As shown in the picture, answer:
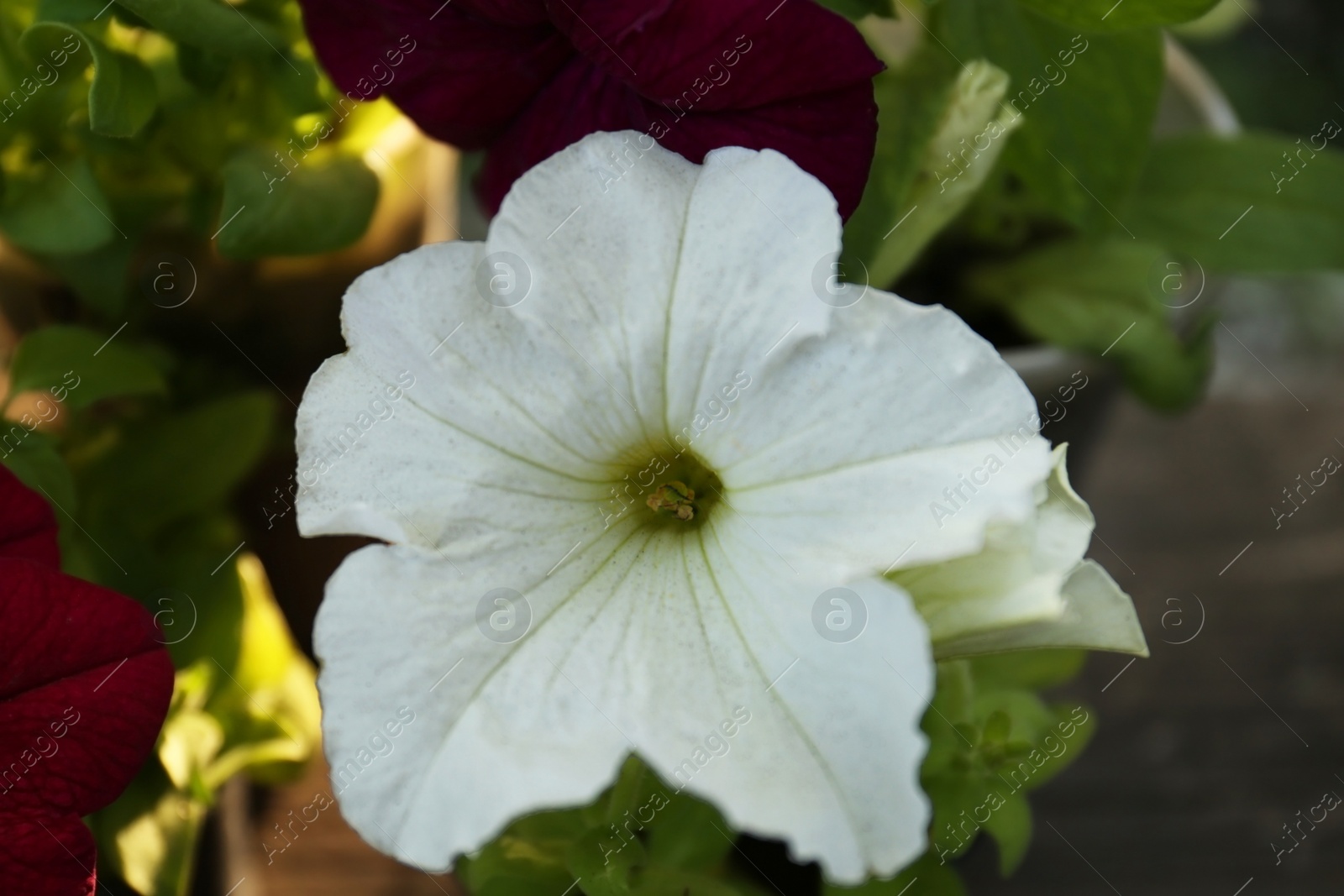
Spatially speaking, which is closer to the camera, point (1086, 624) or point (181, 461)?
point (1086, 624)

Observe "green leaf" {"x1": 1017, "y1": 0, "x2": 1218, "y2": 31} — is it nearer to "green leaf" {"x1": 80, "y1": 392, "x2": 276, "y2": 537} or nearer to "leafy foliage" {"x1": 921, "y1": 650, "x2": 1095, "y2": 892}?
"leafy foliage" {"x1": 921, "y1": 650, "x2": 1095, "y2": 892}

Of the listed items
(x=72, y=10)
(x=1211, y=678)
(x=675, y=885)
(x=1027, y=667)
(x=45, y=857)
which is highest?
(x=72, y=10)

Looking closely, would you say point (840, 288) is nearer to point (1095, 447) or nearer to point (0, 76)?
point (0, 76)

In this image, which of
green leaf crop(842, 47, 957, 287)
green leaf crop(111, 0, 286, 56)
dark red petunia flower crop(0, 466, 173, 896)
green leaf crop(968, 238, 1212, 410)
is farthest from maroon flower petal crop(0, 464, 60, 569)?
green leaf crop(968, 238, 1212, 410)

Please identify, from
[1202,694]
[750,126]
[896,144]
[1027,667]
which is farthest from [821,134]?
[1202,694]

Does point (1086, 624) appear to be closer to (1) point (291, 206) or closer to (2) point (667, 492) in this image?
(2) point (667, 492)
